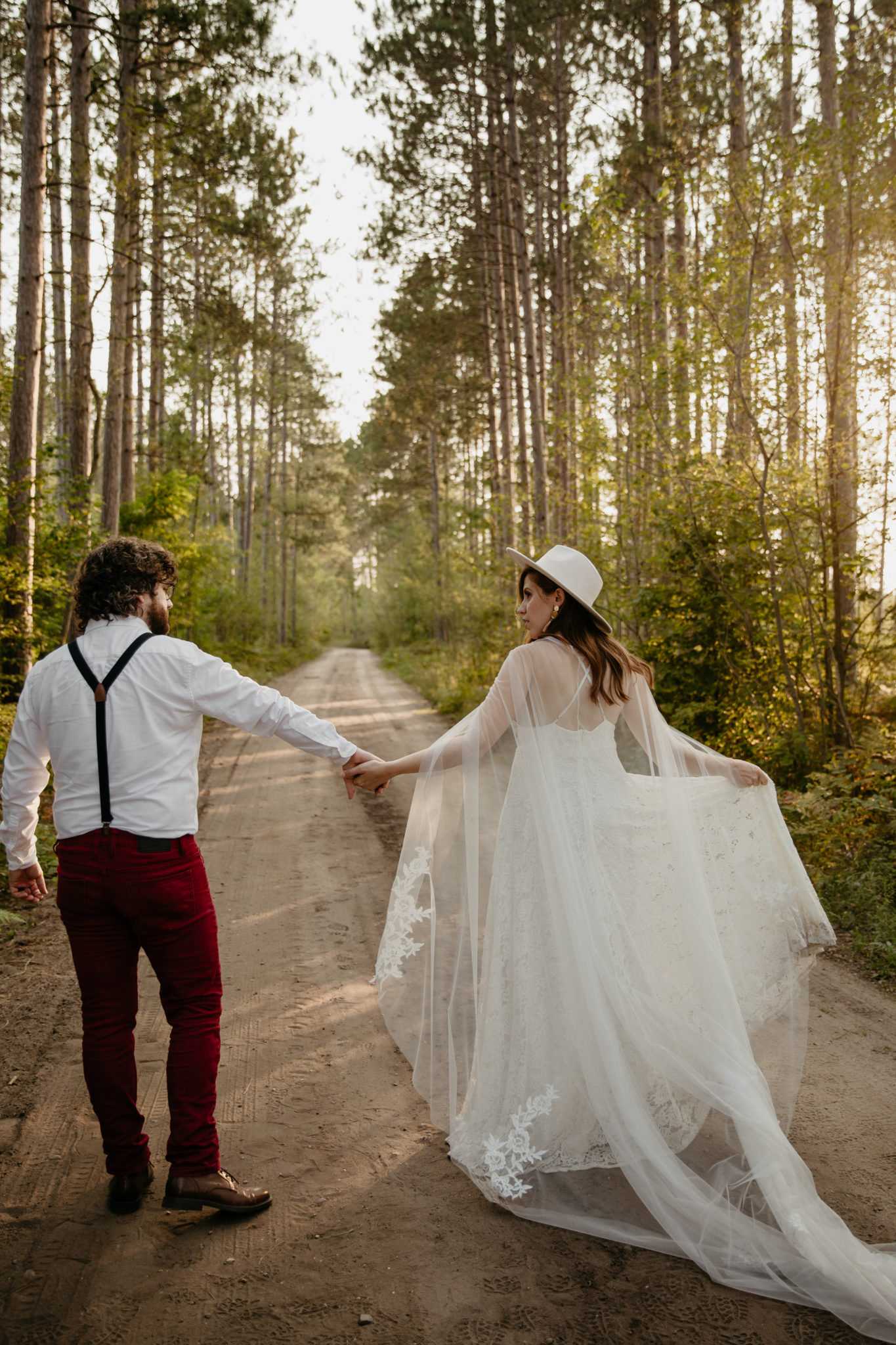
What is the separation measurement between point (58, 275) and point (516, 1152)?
11.8 m

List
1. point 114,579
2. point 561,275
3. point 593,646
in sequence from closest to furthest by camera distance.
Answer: point 114,579 < point 593,646 < point 561,275

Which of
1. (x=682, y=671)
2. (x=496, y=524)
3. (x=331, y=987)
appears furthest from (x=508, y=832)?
(x=496, y=524)

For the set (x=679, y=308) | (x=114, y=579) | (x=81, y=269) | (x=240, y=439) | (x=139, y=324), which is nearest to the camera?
(x=114, y=579)

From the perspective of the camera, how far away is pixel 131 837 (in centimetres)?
281

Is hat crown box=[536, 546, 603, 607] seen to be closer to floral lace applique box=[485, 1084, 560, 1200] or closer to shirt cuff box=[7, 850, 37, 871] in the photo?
floral lace applique box=[485, 1084, 560, 1200]

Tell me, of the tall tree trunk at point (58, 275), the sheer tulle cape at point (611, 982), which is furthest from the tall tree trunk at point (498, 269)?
the sheer tulle cape at point (611, 982)

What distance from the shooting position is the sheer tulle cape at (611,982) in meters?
2.75

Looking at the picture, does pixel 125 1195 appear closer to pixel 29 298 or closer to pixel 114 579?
pixel 114 579

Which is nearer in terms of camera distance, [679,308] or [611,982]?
[611,982]

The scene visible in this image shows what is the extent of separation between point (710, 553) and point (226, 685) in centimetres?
664

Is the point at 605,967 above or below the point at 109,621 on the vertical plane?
below

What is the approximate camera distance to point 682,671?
8.83 meters

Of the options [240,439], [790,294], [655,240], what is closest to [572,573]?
[790,294]

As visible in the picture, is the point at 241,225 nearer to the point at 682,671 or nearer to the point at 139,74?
the point at 139,74
